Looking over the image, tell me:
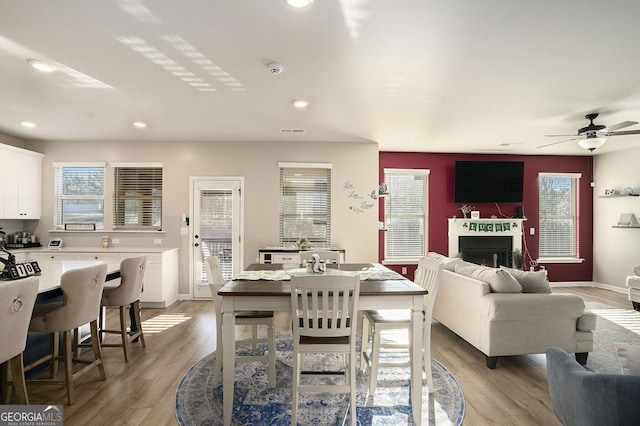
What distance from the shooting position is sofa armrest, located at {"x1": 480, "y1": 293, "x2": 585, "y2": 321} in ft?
10.3

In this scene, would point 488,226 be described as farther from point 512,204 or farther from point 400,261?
point 400,261

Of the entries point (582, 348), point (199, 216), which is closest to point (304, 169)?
point (199, 216)

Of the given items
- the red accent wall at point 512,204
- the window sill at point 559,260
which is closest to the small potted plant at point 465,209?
the red accent wall at point 512,204

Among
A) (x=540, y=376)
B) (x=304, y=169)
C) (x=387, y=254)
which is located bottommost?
(x=540, y=376)

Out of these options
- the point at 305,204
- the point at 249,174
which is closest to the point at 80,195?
the point at 249,174

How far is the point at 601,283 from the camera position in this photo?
702 cm

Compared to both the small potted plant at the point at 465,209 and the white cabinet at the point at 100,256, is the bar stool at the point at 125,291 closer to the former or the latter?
the white cabinet at the point at 100,256

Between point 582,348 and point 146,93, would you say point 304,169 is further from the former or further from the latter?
point 582,348

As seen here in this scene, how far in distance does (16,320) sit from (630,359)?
10.4 feet

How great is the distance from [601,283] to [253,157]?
7471 millimetres

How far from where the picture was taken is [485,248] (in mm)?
6973

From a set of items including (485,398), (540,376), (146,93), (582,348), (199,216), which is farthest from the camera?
(199,216)

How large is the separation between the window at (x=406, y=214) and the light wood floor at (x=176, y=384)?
2.87m

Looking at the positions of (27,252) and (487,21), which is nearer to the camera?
(487,21)
